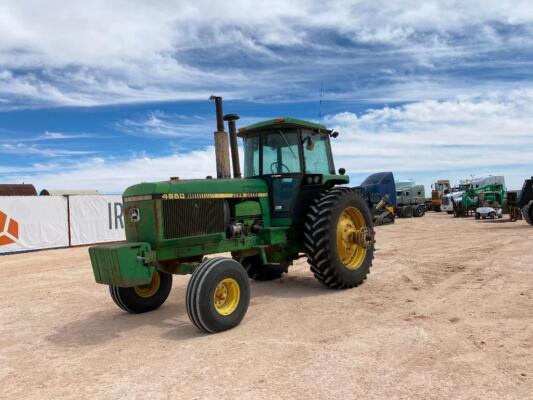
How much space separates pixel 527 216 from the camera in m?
18.4

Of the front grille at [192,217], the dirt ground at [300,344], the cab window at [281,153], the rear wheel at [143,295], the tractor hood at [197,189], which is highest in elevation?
the cab window at [281,153]

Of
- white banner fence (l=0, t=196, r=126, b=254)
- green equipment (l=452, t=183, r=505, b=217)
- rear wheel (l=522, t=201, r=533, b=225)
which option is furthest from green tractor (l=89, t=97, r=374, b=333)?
green equipment (l=452, t=183, r=505, b=217)

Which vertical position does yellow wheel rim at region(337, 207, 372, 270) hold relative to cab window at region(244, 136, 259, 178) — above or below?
below

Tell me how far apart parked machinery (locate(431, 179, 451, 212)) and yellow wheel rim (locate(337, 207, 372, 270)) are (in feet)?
101

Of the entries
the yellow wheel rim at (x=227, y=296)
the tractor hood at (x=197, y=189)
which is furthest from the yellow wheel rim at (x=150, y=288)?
the yellow wheel rim at (x=227, y=296)

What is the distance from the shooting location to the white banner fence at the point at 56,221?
16.5 m

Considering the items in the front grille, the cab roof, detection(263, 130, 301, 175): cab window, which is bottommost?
the front grille

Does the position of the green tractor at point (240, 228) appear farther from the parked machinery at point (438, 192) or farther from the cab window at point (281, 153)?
the parked machinery at point (438, 192)

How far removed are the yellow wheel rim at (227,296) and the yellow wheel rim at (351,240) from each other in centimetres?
233

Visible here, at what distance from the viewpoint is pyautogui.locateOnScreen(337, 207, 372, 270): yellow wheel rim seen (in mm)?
7484

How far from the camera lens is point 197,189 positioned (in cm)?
604

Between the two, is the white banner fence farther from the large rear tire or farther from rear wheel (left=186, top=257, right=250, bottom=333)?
rear wheel (left=186, top=257, right=250, bottom=333)

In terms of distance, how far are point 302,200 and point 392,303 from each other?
202 centimetres

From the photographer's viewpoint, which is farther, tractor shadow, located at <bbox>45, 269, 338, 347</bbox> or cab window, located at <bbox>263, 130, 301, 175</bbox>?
cab window, located at <bbox>263, 130, 301, 175</bbox>
